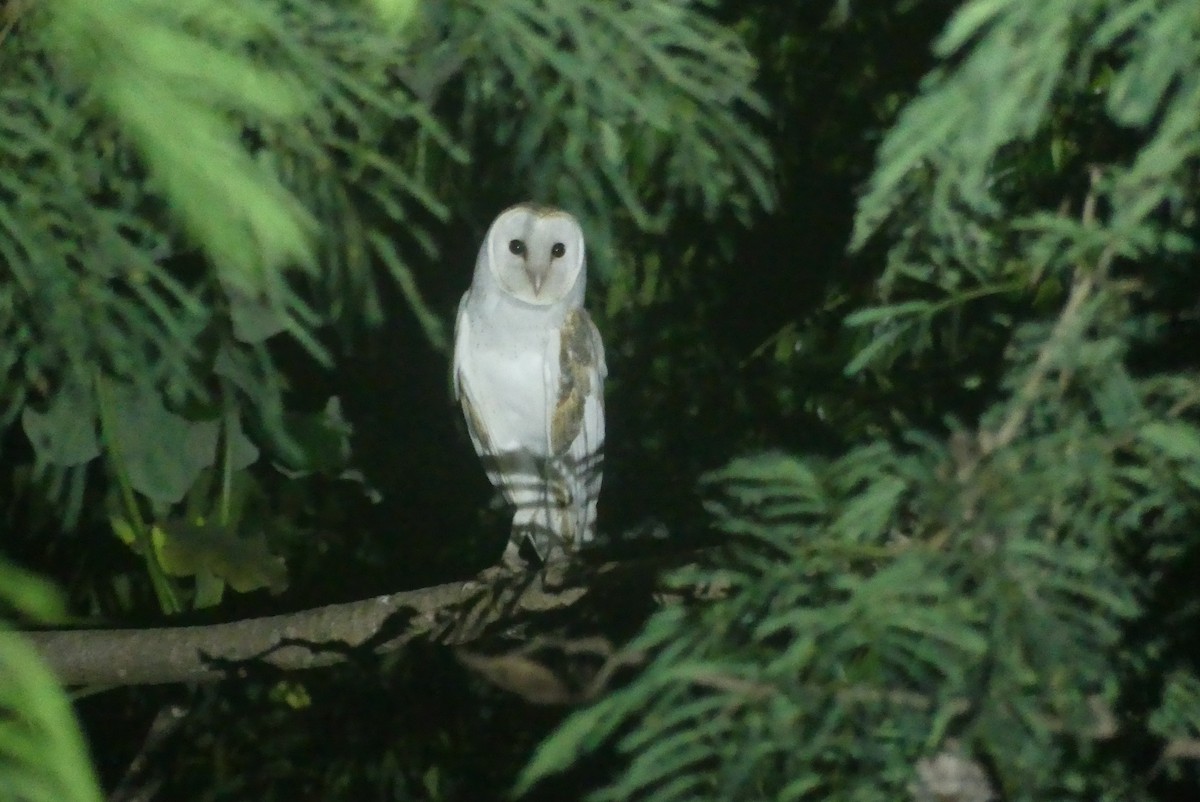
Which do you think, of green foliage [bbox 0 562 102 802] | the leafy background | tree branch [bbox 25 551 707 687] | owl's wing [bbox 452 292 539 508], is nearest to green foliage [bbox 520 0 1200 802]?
the leafy background

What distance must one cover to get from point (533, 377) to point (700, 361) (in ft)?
0.73

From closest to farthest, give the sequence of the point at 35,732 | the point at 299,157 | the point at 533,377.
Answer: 1. the point at 35,732
2. the point at 299,157
3. the point at 533,377

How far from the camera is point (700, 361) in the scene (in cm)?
133

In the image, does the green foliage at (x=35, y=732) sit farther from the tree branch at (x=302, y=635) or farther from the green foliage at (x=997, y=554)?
the tree branch at (x=302, y=635)

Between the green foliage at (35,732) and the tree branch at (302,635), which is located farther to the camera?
the tree branch at (302,635)

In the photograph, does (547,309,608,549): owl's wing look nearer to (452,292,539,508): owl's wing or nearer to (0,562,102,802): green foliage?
(452,292,539,508): owl's wing

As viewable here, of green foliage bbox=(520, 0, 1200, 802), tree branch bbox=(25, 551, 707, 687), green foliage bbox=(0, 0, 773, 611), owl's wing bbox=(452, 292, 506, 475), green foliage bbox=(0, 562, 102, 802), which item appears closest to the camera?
green foliage bbox=(0, 562, 102, 802)

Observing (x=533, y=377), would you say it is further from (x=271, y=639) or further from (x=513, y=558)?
(x=271, y=639)

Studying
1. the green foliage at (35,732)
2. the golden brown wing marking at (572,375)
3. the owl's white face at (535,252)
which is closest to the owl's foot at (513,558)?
the golden brown wing marking at (572,375)

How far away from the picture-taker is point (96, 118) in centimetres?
71

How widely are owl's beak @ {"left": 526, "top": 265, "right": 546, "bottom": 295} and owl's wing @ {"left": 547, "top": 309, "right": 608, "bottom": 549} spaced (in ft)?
0.17

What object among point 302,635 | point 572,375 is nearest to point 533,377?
point 572,375

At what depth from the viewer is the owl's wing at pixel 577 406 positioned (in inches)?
54.8

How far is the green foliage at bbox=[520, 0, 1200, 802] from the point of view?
0.46m
